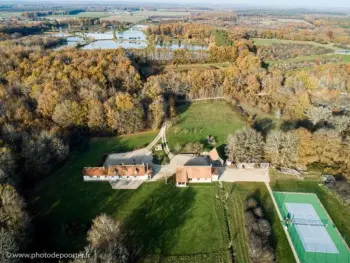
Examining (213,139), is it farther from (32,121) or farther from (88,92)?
(32,121)

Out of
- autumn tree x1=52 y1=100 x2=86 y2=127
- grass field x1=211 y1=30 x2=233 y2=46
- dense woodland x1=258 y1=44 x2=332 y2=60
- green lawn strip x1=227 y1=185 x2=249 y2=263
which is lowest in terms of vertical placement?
green lawn strip x1=227 y1=185 x2=249 y2=263

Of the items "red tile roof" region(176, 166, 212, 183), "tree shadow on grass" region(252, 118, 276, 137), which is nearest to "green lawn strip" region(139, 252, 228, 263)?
"red tile roof" region(176, 166, 212, 183)

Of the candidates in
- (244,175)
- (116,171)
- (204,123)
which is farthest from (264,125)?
(116,171)

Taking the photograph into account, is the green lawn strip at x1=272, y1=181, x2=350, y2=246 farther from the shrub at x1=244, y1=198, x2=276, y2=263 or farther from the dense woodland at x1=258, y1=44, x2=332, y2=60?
the dense woodland at x1=258, y1=44, x2=332, y2=60

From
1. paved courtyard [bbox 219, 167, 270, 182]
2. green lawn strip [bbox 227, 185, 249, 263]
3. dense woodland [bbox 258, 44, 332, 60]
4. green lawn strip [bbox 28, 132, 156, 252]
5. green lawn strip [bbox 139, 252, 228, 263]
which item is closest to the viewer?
green lawn strip [bbox 139, 252, 228, 263]

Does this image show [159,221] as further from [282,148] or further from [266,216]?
[282,148]

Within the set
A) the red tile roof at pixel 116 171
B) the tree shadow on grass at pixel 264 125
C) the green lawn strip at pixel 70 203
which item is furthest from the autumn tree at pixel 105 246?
the tree shadow on grass at pixel 264 125

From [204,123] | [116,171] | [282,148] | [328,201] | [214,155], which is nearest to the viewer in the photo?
[328,201]
